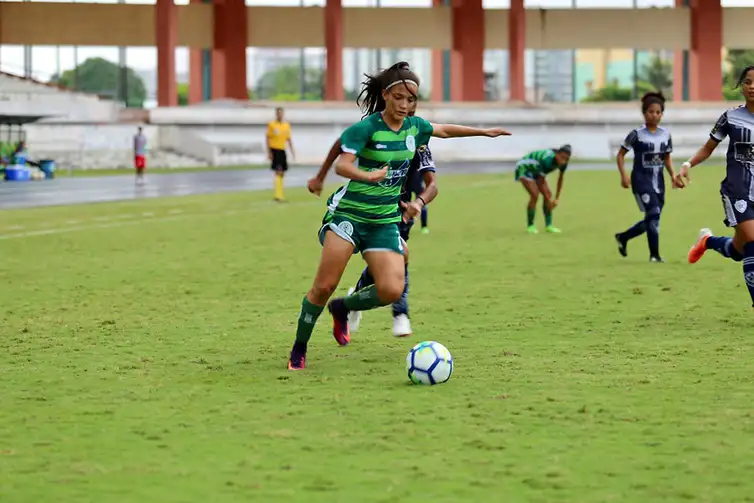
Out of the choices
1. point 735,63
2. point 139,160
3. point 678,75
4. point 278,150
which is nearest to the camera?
point 278,150

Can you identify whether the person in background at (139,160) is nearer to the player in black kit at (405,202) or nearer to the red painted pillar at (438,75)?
the player in black kit at (405,202)

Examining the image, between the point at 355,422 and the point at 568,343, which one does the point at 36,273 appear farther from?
the point at 355,422

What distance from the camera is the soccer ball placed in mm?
7840

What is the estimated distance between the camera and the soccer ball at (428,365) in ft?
25.7

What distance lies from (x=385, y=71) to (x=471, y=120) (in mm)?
54353

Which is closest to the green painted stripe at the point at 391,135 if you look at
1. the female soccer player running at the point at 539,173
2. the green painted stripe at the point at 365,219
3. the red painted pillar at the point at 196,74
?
the green painted stripe at the point at 365,219

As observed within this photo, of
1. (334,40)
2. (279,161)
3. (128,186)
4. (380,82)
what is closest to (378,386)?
(380,82)

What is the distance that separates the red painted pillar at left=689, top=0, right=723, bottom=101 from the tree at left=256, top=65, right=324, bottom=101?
216 feet

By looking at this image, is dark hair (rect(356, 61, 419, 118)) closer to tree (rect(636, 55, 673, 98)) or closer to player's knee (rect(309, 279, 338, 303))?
player's knee (rect(309, 279, 338, 303))

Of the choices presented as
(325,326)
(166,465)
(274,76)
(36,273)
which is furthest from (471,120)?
(274,76)

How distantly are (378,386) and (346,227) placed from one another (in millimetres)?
1022

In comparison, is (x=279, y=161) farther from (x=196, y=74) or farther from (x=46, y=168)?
(x=196, y=74)

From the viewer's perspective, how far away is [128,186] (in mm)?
36062

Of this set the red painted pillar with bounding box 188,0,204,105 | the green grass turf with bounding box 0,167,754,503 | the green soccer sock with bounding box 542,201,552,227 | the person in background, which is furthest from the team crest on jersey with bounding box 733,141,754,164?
the red painted pillar with bounding box 188,0,204,105
